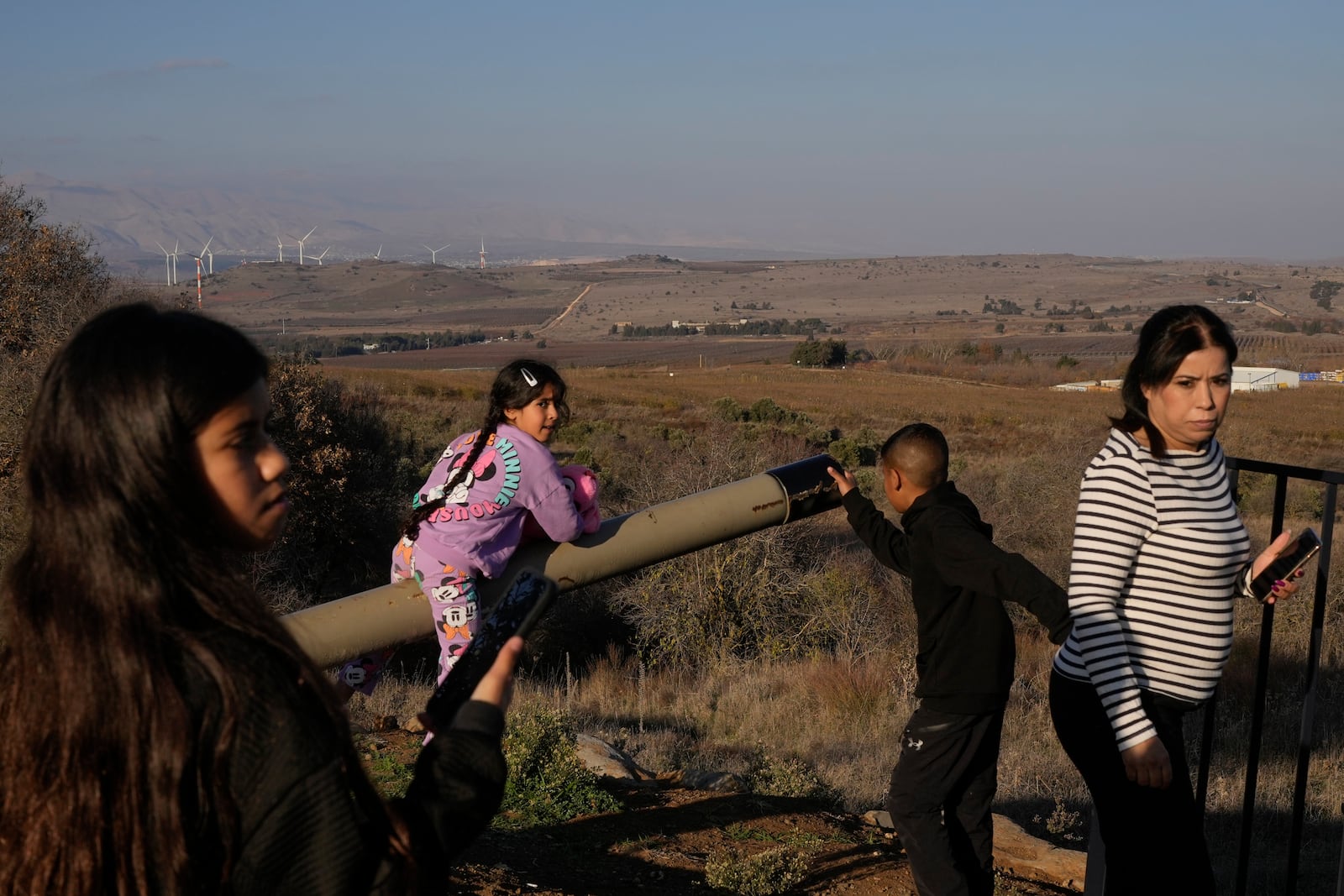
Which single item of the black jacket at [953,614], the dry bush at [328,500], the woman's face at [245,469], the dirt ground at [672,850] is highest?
the woman's face at [245,469]

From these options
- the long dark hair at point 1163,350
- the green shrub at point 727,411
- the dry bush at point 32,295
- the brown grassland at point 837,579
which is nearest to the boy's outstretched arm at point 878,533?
the long dark hair at point 1163,350

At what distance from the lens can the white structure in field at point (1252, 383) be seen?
53.4 m

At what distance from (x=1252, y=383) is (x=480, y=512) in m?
56.8

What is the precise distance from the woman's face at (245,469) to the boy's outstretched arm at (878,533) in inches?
91.0

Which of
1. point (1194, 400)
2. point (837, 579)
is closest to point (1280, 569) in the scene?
point (1194, 400)

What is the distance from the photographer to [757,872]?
411 cm

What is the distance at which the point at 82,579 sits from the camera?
147 cm

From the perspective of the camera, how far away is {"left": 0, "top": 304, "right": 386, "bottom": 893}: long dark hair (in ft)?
4.71

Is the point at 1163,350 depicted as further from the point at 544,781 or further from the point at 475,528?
the point at 544,781

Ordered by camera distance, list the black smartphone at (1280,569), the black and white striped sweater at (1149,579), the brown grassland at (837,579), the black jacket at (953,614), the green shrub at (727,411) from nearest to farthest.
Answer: the black and white striped sweater at (1149,579) → the black smartphone at (1280,569) → the black jacket at (953,614) → the brown grassland at (837,579) → the green shrub at (727,411)

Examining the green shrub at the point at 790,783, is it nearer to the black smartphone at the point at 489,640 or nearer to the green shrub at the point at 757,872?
the green shrub at the point at 757,872

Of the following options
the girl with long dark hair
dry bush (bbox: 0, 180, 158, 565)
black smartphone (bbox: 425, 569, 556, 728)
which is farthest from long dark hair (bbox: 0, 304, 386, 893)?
dry bush (bbox: 0, 180, 158, 565)

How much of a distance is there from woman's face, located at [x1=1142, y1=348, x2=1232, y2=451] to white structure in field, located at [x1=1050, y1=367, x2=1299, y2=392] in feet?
175

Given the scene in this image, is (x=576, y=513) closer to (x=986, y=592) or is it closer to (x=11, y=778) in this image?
(x=986, y=592)
